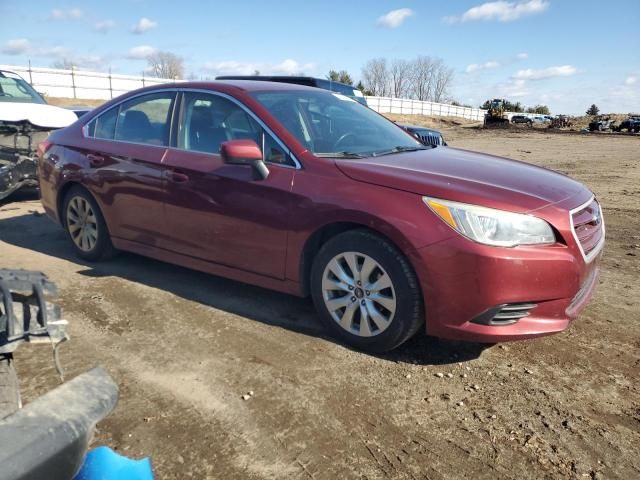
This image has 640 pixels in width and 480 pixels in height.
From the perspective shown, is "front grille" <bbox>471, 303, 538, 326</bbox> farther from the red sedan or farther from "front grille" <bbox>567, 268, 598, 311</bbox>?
"front grille" <bbox>567, 268, 598, 311</bbox>

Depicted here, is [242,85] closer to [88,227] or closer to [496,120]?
[88,227]

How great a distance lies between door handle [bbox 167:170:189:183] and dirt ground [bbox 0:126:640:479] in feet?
2.97

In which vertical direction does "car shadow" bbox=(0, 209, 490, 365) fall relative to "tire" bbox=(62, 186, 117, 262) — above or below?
below

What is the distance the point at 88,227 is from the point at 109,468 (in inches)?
149

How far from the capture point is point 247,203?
3797 millimetres

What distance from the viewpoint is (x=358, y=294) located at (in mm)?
3412

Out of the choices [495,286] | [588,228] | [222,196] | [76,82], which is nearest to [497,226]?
[495,286]

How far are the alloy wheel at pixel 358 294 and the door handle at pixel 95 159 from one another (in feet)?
8.10

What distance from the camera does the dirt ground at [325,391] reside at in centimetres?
245

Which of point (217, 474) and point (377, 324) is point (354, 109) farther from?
point (217, 474)

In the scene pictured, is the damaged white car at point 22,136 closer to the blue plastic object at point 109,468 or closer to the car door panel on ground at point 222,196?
the car door panel on ground at point 222,196

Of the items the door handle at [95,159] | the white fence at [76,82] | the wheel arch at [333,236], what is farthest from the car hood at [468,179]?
the white fence at [76,82]

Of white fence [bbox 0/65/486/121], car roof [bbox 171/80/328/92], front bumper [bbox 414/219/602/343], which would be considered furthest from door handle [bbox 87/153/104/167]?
white fence [bbox 0/65/486/121]

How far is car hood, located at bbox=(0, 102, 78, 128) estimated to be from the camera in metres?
7.44
